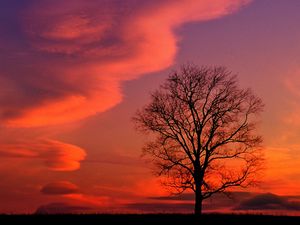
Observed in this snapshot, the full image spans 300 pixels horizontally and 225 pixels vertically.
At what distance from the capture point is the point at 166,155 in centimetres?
4097
